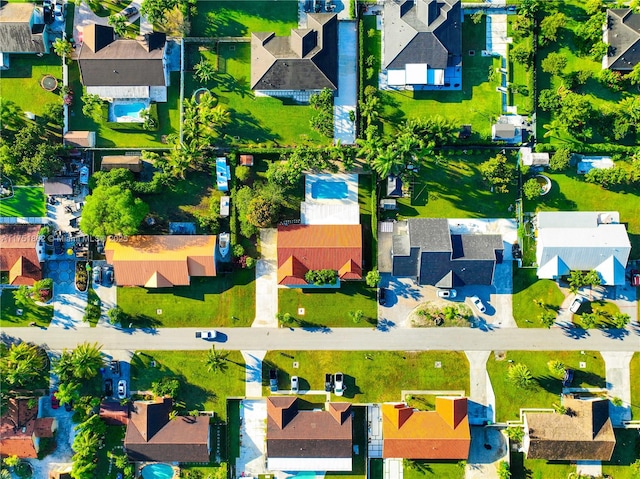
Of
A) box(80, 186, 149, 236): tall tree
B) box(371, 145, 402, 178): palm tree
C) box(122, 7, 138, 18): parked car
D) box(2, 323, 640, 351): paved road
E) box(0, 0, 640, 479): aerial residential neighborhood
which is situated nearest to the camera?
box(371, 145, 402, 178): palm tree

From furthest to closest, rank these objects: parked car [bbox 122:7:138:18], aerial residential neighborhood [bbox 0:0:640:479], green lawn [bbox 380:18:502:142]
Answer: parked car [bbox 122:7:138:18]
green lawn [bbox 380:18:502:142]
aerial residential neighborhood [bbox 0:0:640:479]

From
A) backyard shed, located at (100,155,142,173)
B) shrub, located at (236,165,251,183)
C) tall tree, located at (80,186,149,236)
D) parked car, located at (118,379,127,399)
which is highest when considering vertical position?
backyard shed, located at (100,155,142,173)

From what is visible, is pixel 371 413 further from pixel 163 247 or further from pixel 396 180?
pixel 163 247

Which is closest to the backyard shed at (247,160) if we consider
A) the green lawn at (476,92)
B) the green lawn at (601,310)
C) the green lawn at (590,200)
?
the green lawn at (476,92)

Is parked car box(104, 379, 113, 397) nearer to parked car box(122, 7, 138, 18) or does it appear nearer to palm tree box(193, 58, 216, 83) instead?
palm tree box(193, 58, 216, 83)

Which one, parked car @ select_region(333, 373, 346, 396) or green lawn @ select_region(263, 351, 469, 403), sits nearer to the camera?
parked car @ select_region(333, 373, 346, 396)

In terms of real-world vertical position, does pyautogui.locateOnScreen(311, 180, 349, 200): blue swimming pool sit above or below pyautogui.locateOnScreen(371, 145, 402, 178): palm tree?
below

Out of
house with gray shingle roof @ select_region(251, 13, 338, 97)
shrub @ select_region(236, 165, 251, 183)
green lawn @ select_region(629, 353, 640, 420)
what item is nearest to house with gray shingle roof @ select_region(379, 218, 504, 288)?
shrub @ select_region(236, 165, 251, 183)

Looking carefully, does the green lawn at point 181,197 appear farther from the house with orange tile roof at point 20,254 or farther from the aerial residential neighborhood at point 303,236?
the house with orange tile roof at point 20,254
